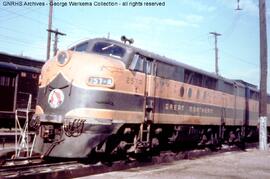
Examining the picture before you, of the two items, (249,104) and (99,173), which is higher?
(249,104)

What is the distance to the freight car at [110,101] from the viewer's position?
908 cm

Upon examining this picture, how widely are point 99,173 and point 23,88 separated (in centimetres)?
1119

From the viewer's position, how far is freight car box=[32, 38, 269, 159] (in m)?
9.08

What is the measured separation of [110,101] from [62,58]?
1714 millimetres

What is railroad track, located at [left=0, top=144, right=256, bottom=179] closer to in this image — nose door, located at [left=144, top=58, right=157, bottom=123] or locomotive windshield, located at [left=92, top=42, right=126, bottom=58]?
nose door, located at [left=144, top=58, right=157, bottom=123]

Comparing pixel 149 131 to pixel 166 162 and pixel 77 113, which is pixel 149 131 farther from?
pixel 77 113

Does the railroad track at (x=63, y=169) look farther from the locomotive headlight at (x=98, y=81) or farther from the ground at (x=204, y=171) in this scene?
the locomotive headlight at (x=98, y=81)

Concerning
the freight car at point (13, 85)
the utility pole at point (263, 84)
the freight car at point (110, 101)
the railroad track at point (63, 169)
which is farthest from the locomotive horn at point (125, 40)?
the utility pole at point (263, 84)

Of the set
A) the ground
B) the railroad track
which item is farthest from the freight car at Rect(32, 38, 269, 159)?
the ground

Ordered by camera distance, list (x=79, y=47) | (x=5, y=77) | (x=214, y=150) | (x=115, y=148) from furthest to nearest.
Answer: (x=5, y=77) → (x=214, y=150) → (x=79, y=47) → (x=115, y=148)

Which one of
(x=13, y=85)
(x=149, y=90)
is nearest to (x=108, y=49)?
(x=149, y=90)

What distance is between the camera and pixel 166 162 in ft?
39.3

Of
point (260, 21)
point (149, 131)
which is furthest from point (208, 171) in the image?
point (260, 21)

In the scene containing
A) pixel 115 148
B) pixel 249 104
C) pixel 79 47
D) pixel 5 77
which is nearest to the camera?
A: pixel 115 148
